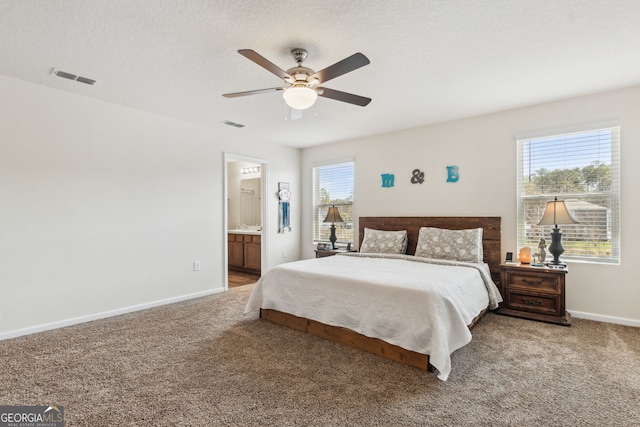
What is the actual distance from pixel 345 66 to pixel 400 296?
170cm

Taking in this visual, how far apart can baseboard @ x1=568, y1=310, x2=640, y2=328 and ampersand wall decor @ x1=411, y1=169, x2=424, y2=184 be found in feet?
7.57

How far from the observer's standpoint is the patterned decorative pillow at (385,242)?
447 centimetres

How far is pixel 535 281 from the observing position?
3.49m

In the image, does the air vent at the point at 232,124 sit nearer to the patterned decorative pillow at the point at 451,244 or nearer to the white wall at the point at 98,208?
the white wall at the point at 98,208

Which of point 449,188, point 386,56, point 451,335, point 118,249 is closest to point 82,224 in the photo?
point 118,249

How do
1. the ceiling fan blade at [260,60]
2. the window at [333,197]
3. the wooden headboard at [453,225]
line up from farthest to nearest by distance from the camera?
1. the window at [333,197]
2. the wooden headboard at [453,225]
3. the ceiling fan blade at [260,60]

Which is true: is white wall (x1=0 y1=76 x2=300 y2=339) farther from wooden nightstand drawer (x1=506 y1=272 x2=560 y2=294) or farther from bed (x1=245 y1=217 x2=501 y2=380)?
wooden nightstand drawer (x1=506 y1=272 x2=560 y2=294)

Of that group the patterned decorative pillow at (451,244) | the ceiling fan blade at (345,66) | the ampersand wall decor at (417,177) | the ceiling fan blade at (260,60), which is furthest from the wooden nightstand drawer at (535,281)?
the ceiling fan blade at (260,60)

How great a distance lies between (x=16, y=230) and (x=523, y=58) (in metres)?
4.72

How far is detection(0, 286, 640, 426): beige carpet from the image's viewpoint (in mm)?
1865

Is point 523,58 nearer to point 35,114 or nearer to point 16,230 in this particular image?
point 35,114

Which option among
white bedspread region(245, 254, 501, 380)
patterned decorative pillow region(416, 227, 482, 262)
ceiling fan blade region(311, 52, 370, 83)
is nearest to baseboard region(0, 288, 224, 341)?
white bedspread region(245, 254, 501, 380)

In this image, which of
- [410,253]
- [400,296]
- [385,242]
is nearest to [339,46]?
[400,296]

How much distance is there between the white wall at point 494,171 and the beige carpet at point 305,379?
54 centimetres
